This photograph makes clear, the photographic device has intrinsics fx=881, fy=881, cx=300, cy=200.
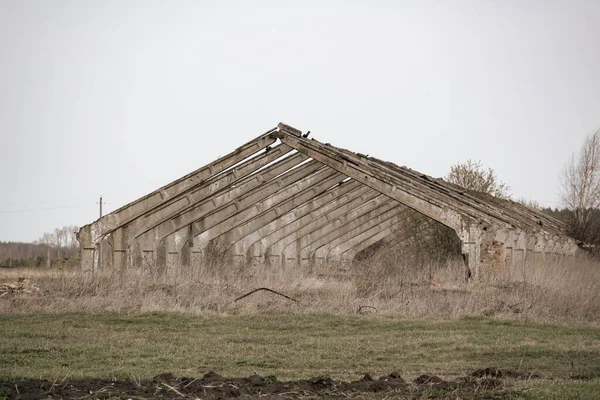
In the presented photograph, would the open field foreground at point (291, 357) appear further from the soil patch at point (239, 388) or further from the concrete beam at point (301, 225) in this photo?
the concrete beam at point (301, 225)

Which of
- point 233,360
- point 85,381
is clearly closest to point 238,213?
point 233,360

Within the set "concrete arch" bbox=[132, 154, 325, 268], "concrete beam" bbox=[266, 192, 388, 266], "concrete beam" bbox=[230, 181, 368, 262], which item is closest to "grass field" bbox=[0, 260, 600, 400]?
"concrete arch" bbox=[132, 154, 325, 268]

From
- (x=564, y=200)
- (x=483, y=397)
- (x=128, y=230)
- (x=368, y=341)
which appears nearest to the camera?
(x=483, y=397)

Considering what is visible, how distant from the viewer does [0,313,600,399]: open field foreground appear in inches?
315

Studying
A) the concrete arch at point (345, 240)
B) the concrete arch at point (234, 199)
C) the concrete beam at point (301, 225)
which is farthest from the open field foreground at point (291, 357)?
the concrete arch at point (345, 240)

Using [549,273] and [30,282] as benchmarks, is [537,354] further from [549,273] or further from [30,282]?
[30,282]

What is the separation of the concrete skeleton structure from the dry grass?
76.7 inches

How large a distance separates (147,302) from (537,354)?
25.8ft

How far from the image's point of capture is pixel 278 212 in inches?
1133

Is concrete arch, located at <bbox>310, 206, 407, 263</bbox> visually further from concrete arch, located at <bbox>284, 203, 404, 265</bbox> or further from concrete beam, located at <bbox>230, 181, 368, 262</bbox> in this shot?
concrete beam, located at <bbox>230, 181, 368, 262</bbox>

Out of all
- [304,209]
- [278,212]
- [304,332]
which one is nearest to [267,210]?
[278,212]

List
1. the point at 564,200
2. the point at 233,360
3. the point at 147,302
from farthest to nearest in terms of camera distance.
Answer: the point at 564,200, the point at 147,302, the point at 233,360

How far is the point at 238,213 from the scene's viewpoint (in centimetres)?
2669

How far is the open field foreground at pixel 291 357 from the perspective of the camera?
7.99m
